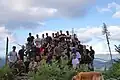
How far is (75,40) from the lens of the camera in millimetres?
21953

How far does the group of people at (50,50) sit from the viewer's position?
21.2 meters

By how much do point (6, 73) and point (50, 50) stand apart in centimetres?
355

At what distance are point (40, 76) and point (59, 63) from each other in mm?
1750

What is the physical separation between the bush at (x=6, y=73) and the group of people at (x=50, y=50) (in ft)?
6.92

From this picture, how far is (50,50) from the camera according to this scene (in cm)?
2153

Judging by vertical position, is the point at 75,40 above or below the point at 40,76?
above

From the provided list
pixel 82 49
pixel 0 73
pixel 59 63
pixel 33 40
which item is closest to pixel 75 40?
pixel 82 49

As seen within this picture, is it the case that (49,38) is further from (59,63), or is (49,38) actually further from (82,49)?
(59,63)

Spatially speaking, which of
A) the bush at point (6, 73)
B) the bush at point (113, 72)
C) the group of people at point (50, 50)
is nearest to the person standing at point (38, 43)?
the group of people at point (50, 50)

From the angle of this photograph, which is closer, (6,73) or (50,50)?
(6,73)

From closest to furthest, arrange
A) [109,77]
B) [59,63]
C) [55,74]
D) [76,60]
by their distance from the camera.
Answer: [109,77]
[55,74]
[59,63]
[76,60]

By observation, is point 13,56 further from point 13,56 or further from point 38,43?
point 38,43

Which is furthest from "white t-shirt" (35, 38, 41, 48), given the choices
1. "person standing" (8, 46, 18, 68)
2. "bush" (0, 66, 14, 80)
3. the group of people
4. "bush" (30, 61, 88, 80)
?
"bush" (30, 61, 88, 80)

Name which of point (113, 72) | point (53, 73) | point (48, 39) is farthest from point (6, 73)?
point (113, 72)
